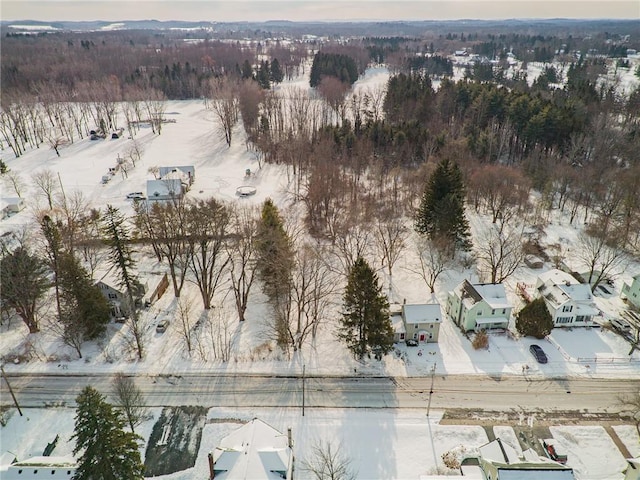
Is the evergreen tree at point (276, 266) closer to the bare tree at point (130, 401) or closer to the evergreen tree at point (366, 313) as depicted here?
the evergreen tree at point (366, 313)

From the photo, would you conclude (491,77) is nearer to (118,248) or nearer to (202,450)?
(118,248)

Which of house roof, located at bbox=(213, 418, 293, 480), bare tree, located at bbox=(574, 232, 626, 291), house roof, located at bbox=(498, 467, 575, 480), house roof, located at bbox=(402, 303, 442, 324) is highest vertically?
house roof, located at bbox=(498, 467, 575, 480)

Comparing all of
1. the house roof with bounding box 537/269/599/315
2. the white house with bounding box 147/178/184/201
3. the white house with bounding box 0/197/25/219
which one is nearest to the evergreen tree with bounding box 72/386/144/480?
the house roof with bounding box 537/269/599/315

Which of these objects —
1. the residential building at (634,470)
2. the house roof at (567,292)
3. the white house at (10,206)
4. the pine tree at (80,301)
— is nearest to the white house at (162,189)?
the white house at (10,206)

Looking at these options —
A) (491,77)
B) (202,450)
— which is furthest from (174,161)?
(491,77)

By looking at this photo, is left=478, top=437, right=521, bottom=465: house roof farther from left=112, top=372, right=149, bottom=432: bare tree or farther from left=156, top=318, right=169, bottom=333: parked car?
left=156, top=318, right=169, bottom=333: parked car

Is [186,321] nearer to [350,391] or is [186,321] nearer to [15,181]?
[350,391]
